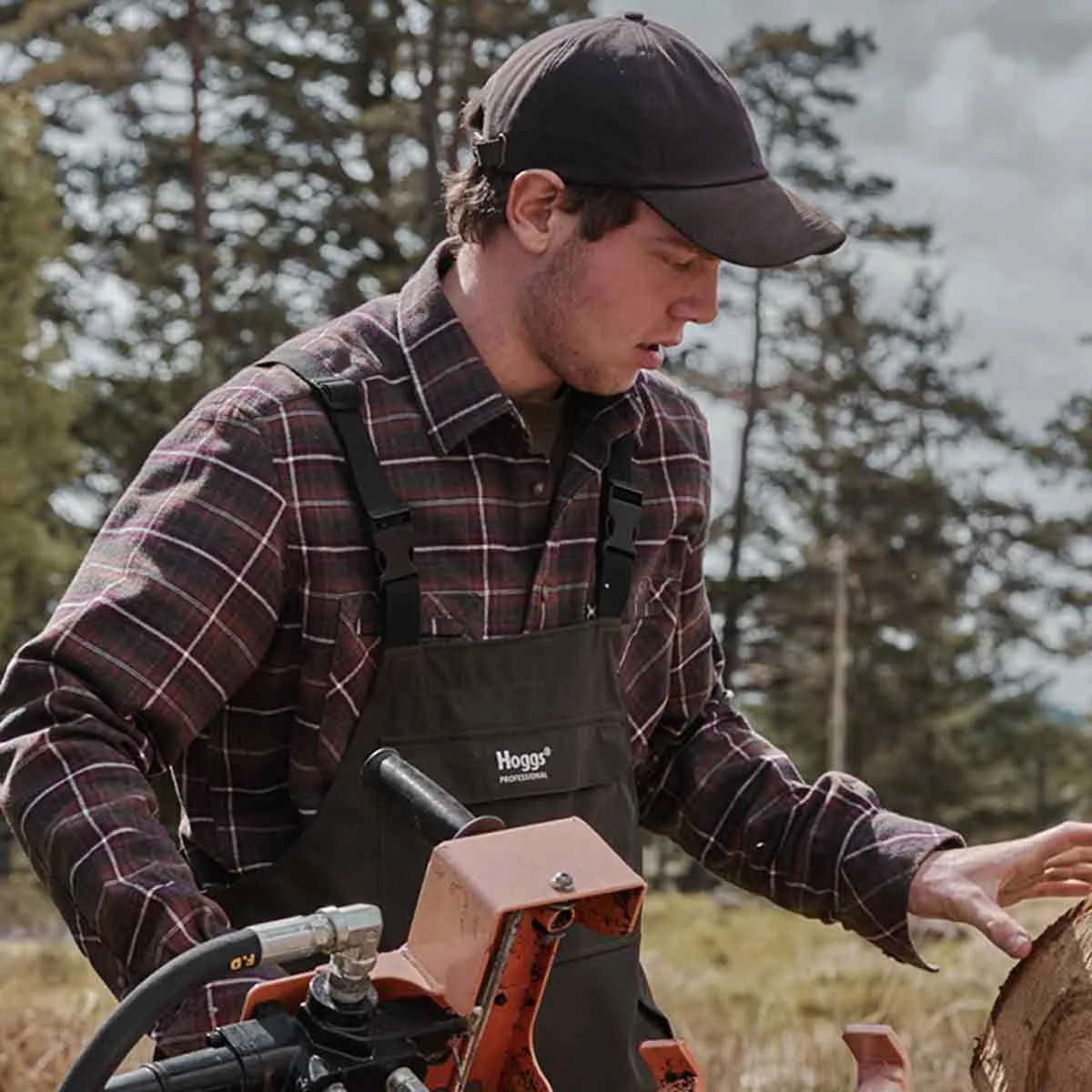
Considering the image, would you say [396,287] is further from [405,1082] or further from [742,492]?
[405,1082]

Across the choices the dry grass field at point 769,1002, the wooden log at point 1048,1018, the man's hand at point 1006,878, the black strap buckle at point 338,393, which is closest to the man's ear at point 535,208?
the black strap buckle at point 338,393

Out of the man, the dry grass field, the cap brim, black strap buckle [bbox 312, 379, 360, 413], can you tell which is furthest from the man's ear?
the dry grass field

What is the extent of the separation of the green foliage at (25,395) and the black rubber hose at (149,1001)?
51.4 ft

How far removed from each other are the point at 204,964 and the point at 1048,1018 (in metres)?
1.27

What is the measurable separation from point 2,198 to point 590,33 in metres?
15.9

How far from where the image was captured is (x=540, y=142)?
2.43 m

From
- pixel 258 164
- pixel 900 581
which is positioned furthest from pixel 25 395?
pixel 900 581

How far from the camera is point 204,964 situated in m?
1.46

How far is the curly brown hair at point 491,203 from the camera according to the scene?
2.38 m

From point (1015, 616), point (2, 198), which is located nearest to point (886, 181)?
point (1015, 616)

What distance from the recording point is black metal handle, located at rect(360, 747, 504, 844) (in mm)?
1644

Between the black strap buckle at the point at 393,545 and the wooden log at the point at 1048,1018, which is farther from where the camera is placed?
the black strap buckle at the point at 393,545

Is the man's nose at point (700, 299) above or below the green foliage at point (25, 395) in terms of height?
above

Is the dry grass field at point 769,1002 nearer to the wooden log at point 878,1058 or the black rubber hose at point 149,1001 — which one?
the wooden log at point 878,1058
